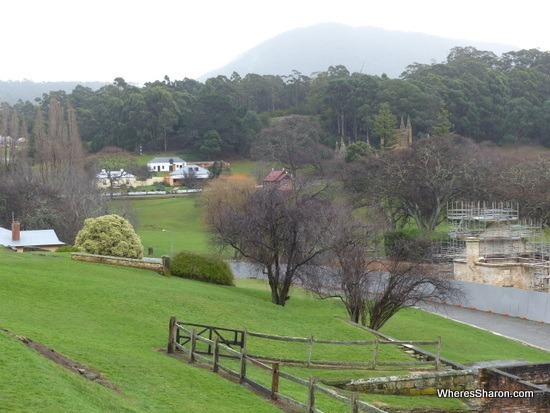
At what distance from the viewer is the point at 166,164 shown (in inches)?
4397

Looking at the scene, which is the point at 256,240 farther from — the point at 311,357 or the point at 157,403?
the point at 157,403

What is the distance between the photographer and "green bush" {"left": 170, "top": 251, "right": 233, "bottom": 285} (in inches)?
1491

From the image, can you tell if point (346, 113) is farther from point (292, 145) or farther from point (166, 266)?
point (166, 266)

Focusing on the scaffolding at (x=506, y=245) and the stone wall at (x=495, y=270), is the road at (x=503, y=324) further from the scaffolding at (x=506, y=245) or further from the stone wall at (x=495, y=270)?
the scaffolding at (x=506, y=245)

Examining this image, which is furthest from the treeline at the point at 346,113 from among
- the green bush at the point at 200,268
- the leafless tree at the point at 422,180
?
the green bush at the point at 200,268

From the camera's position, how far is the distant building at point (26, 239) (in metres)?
47.4

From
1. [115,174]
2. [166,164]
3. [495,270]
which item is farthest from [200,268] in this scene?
[166,164]

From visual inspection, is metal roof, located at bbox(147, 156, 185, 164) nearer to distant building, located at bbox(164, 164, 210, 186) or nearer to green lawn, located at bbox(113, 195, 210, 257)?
distant building, located at bbox(164, 164, 210, 186)

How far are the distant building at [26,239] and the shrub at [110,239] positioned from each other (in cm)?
705

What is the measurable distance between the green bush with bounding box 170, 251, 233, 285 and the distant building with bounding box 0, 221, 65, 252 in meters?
13.1

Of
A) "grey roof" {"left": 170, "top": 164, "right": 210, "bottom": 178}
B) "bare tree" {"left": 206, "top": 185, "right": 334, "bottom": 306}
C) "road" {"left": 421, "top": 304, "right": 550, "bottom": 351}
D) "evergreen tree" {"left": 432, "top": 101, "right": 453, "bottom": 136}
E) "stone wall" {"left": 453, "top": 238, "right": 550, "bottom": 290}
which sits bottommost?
"road" {"left": 421, "top": 304, "right": 550, "bottom": 351}

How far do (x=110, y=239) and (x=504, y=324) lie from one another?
20.7 metres

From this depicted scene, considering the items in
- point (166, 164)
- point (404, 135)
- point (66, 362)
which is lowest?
point (66, 362)

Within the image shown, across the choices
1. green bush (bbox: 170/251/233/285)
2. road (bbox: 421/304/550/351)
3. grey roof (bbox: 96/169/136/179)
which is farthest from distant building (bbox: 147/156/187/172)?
green bush (bbox: 170/251/233/285)
